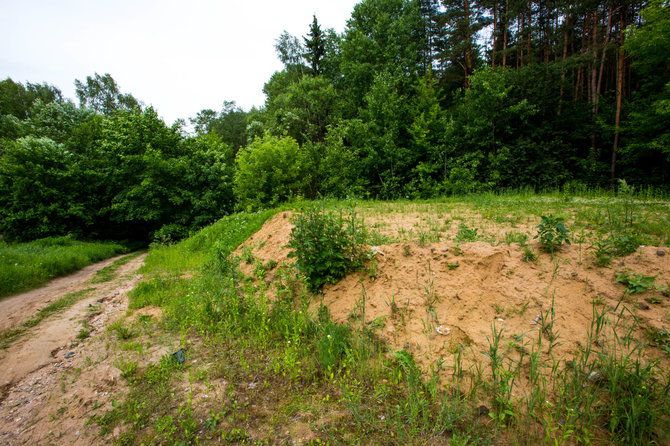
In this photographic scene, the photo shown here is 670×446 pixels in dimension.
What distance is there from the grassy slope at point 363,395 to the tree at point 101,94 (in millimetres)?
56720

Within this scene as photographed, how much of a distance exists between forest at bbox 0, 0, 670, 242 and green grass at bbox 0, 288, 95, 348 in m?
7.89

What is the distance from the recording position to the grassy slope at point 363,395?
2.11m

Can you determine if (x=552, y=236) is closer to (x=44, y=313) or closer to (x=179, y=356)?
(x=179, y=356)

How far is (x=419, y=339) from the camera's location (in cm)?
313

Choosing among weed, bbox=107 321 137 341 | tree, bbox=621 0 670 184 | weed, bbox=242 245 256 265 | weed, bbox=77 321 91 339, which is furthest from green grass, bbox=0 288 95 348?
tree, bbox=621 0 670 184

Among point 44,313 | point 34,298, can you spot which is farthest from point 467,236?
point 34,298

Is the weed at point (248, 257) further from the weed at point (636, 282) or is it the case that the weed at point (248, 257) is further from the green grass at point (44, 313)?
the weed at point (636, 282)

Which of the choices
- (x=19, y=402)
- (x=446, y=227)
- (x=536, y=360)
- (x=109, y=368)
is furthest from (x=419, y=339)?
(x=19, y=402)

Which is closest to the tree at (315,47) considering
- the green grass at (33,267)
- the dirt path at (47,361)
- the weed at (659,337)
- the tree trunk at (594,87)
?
the tree trunk at (594,87)

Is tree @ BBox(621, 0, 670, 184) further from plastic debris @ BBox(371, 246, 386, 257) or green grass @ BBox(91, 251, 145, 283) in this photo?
green grass @ BBox(91, 251, 145, 283)

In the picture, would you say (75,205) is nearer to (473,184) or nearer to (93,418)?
(93,418)

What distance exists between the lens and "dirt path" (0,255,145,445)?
2637mm

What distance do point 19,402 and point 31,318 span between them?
3336 millimetres

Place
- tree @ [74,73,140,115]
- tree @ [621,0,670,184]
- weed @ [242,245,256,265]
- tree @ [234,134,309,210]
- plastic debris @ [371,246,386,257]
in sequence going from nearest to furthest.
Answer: plastic debris @ [371,246,386,257], weed @ [242,245,256,265], tree @ [234,134,309,210], tree @ [621,0,670,184], tree @ [74,73,140,115]
